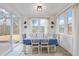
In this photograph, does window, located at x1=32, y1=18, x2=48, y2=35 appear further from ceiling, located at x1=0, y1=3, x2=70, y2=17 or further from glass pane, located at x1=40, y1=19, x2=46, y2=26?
ceiling, located at x1=0, y1=3, x2=70, y2=17

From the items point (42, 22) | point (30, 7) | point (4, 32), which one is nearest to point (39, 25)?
point (42, 22)

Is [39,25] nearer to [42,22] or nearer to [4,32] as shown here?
[42,22]

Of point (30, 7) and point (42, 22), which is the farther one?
point (42, 22)

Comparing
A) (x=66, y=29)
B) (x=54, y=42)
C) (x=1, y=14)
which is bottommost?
(x=54, y=42)

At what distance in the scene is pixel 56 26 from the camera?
1065cm

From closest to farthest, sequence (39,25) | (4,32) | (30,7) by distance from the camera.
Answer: (4,32) < (30,7) < (39,25)

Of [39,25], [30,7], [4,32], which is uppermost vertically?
[30,7]

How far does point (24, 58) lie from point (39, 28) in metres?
8.09

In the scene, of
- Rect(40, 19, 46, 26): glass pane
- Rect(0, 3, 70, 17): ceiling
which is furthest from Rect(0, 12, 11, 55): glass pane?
Rect(40, 19, 46, 26): glass pane

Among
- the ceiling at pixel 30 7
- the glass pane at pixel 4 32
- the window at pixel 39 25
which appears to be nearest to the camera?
the ceiling at pixel 30 7

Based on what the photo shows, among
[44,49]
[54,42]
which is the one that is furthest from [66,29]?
[44,49]

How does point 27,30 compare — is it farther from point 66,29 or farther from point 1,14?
point 1,14

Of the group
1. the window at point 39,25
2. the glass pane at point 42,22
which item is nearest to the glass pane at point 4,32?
the window at point 39,25

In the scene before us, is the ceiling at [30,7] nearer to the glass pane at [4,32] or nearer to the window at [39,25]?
the glass pane at [4,32]
